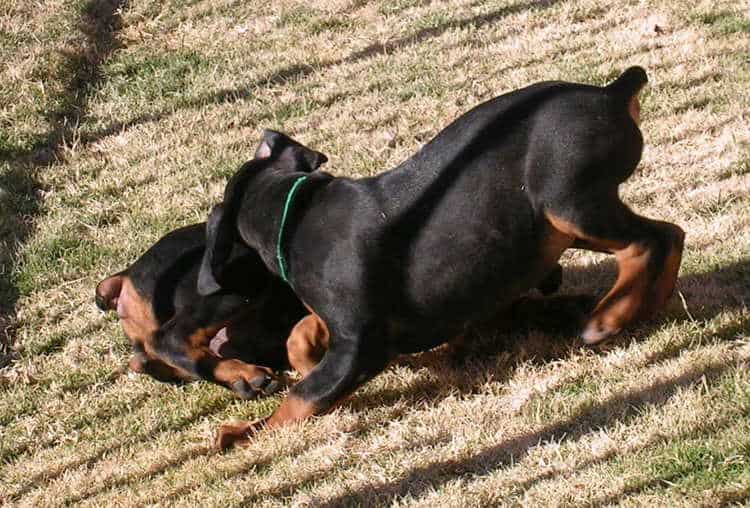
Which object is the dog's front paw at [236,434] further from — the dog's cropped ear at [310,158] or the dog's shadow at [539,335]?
the dog's cropped ear at [310,158]

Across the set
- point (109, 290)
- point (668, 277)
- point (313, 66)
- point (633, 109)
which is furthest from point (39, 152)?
point (668, 277)

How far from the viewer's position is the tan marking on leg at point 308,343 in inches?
188

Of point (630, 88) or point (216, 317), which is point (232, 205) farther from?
point (630, 88)

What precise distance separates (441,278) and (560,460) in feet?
2.82

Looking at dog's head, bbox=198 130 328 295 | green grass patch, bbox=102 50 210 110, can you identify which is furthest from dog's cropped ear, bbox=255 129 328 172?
green grass patch, bbox=102 50 210 110

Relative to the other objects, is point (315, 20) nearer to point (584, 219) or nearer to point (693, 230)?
point (693, 230)

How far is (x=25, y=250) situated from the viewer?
21.3 feet

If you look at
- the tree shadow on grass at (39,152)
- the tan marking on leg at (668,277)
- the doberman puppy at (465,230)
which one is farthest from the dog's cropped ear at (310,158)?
the tree shadow on grass at (39,152)

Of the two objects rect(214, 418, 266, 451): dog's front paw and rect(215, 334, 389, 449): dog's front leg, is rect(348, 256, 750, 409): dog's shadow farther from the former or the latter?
rect(214, 418, 266, 451): dog's front paw

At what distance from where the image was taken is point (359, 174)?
22.2ft

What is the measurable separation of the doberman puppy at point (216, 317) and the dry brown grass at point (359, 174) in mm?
144

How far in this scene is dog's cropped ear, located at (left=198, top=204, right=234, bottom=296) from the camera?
4.65 meters

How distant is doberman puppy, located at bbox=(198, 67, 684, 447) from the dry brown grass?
274 millimetres

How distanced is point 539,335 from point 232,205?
1325 millimetres
